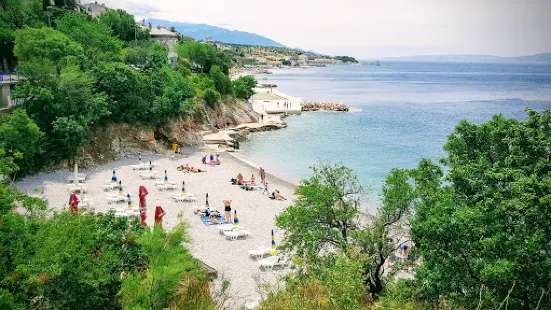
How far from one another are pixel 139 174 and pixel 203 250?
12.6m

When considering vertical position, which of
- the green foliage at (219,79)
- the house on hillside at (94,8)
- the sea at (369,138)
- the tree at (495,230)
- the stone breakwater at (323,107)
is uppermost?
the house on hillside at (94,8)

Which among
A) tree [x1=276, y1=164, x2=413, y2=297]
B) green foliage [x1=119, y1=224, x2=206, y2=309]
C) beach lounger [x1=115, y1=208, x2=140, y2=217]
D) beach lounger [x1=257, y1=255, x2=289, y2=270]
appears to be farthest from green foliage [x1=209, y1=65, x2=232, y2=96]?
green foliage [x1=119, y1=224, x2=206, y2=309]

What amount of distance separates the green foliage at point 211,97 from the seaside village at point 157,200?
9.1 inches

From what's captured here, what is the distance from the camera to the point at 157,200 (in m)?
25.1

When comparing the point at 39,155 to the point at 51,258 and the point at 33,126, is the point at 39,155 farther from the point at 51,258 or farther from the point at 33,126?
the point at 51,258

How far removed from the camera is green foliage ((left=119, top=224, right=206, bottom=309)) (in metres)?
9.73

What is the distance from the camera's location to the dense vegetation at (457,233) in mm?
9203

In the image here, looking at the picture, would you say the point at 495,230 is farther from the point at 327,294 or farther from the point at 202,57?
the point at 202,57

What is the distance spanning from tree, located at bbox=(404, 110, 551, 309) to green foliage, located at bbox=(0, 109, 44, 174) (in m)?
22.1

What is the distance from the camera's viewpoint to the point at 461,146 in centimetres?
1455

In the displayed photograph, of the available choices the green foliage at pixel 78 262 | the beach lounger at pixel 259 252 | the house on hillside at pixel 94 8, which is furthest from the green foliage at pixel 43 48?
the house on hillside at pixel 94 8

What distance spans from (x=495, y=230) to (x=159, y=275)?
24.7 feet

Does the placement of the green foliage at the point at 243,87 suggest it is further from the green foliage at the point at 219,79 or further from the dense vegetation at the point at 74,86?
the dense vegetation at the point at 74,86

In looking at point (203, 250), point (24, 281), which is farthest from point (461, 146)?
point (24, 281)
